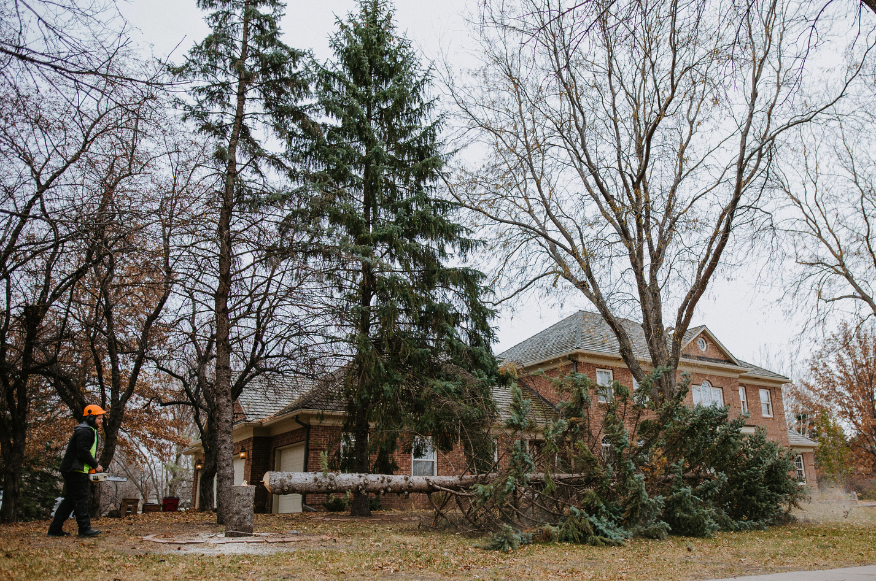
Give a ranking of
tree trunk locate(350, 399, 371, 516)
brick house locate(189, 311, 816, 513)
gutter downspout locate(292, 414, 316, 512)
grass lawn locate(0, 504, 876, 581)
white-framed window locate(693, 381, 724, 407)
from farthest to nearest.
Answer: white-framed window locate(693, 381, 724, 407)
gutter downspout locate(292, 414, 316, 512)
brick house locate(189, 311, 816, 513)
tree trunk locate(350, 399, 371, 516)
grass lawn locate(0, 504, 876, 581)

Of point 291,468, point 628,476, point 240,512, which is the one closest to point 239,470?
point 291,468

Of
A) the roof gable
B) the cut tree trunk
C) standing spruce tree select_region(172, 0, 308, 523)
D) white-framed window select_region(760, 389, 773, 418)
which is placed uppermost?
standing spruce tree select_region(172, 0, 308, 523)

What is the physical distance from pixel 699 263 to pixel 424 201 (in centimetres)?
678

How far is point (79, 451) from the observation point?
7660 mm

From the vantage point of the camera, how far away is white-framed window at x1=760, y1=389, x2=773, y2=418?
97.1ft

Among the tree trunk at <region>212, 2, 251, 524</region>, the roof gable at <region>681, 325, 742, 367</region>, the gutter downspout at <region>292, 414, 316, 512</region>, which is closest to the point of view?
the tree trunk at <region>212, 2, 251, 524</region>

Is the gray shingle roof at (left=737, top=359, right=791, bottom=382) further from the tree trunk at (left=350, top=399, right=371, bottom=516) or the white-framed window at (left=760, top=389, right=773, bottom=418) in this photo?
the tree trunk at (left=350, top=399, right=371, bottom=516)

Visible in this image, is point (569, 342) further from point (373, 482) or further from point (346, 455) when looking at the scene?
point (373, 482)

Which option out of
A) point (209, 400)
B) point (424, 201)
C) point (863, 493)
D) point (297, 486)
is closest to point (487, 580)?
point (297, 486)

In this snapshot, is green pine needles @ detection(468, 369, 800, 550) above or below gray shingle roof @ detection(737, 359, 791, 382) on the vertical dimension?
below

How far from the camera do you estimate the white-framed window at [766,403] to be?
29.6 m

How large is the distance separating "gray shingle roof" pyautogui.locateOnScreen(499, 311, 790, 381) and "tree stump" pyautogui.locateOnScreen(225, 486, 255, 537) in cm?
1397

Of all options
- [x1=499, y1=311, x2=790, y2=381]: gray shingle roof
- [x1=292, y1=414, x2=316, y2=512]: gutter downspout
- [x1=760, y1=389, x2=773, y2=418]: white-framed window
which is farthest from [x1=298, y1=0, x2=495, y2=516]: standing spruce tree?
[x1=760, y1=389, x2=773, y2=418]: white-framed window

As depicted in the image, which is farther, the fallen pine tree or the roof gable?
the roof gable
